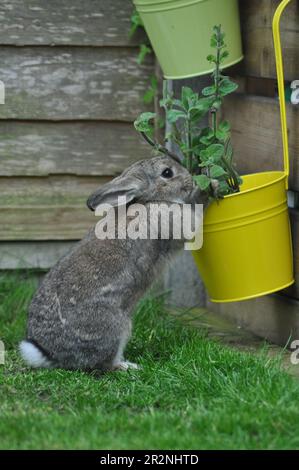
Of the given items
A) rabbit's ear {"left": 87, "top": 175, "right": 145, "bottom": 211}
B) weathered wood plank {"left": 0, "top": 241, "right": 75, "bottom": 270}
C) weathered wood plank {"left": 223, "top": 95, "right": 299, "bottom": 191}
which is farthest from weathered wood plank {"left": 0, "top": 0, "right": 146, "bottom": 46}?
rabbit's ear {"left": 87, "top": 175, "right": 145, "bottom": 211}

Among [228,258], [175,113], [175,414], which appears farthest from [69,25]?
[175,414]

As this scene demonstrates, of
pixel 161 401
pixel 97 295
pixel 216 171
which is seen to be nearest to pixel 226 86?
pixel 216 171

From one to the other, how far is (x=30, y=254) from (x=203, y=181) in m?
1.67

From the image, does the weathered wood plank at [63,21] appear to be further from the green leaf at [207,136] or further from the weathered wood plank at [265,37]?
the green leaf at [207,136]

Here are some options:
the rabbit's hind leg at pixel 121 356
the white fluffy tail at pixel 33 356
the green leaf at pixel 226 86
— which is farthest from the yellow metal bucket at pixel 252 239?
the white fluffy tail at pixel 33 356

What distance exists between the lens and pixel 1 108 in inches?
210

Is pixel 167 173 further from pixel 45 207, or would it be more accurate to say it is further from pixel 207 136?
pixel 45 207

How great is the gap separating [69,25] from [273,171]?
5.14 ft

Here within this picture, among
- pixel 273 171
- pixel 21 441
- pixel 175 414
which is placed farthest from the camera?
pixel 273 171

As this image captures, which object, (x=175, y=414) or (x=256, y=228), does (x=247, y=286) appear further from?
(x=175, y=414)

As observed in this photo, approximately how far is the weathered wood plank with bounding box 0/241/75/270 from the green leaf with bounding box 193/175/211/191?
1514mm

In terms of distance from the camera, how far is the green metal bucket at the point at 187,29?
428cm

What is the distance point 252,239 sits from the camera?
4.13 metres

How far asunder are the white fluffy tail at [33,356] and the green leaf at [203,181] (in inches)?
38.0
